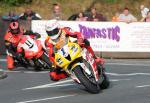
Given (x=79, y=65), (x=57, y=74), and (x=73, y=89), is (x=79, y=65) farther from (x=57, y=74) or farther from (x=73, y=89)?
(x=73, y=89)

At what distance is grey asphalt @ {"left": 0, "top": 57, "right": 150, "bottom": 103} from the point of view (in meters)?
15.3

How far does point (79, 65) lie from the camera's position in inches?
630

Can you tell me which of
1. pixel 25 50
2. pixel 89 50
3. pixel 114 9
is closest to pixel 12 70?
pixel 25 50

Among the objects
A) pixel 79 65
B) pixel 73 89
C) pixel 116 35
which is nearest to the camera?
pixel 79 65

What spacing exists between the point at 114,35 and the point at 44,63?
5186 millimetres

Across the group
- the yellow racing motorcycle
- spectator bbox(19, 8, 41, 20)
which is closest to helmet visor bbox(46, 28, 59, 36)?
the yellow racing motorcycle

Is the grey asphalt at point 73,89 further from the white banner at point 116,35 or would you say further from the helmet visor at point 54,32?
the white banner at point 116,35

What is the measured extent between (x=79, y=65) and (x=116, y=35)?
10631 millimetres

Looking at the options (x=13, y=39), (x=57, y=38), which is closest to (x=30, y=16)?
(x=13, y=39)

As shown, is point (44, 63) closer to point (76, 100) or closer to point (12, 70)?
point (12, 70)

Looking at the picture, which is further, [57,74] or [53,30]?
[57,74]

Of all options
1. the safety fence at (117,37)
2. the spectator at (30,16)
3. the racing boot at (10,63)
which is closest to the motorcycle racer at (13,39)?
the racing boot at (10,63)

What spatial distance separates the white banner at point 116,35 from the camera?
26.2m

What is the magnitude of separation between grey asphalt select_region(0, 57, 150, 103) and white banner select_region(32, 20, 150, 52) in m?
3.66
